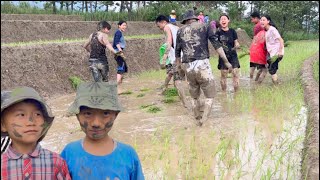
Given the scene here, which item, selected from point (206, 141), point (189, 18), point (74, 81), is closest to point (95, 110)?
point (206, 141)

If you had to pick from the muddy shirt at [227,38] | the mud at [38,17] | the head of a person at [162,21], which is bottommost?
the muddy shirt at [227,38]

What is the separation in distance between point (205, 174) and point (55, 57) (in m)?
6.08

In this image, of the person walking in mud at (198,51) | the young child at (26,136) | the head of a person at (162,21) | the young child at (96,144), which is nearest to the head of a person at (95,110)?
the young child at (96,144)

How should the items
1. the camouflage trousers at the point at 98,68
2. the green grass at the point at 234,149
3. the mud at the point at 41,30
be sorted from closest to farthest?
the green grass at the point at 234,149, the camouflage trousers at the point at 98,68, the mud at the point at 41,30

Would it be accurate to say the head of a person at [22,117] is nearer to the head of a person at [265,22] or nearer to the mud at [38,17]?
the head of a person at [265,22]

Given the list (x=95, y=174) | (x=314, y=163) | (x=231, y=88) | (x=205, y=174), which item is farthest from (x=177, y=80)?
(x=95, y=174)

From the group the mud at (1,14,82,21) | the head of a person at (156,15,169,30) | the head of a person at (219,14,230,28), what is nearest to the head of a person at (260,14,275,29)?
the head of a person at (219,14,230,28)

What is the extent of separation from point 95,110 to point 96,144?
0.15 metres

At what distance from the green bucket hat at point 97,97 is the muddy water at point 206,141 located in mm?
1850

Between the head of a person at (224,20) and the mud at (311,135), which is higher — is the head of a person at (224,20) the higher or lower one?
the higher one

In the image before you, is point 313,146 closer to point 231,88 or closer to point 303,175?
point 303,175

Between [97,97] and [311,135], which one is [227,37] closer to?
[311,135]

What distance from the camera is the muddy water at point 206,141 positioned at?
149 inches

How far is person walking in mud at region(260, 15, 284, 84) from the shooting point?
26.0 ft
